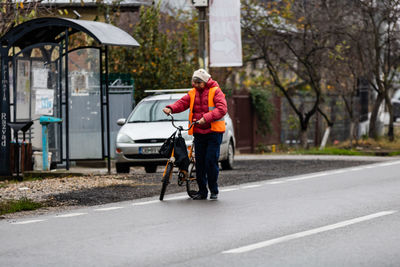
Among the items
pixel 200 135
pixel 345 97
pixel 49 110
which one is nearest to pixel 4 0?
pixel 49 110

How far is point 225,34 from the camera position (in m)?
22.6

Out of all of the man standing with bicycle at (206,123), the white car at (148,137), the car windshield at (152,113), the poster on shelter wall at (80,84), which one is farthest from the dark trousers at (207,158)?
the poster on shelter wall at (80,84)

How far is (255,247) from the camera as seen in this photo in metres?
8.91

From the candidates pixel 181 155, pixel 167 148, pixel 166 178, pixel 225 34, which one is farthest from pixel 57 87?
pixel 166 178

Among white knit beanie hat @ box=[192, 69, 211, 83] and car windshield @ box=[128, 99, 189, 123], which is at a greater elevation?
white knit beanie hat @ box=[192, 69, 211, 83]

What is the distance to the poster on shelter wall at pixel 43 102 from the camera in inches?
739

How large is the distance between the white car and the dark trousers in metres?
4.88

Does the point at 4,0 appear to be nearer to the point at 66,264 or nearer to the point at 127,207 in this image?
the point at 127,207

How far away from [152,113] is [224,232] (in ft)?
33.7

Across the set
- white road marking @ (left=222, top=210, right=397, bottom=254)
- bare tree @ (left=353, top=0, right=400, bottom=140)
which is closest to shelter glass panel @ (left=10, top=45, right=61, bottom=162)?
white road marking @ (left=222, top=210, right=397, bottom=254)

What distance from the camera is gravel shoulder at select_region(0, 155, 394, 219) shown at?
14.0 meters

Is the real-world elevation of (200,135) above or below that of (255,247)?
above

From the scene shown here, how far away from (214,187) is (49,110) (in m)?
6.09

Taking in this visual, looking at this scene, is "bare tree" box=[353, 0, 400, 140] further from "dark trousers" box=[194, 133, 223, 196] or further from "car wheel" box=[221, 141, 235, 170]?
"dark trousers" box=[194, 133, 223, 196]
